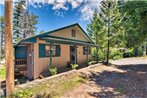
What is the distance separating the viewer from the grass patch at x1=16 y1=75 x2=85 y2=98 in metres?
8.21

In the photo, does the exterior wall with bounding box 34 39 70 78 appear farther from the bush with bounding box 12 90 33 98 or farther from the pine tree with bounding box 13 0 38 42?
the pine tree with bounding box 13 0 38 42

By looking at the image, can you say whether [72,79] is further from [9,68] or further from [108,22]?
[108,22]

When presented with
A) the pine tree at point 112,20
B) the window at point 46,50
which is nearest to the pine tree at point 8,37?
the window at point 46,50

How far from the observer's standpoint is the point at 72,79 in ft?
36.7

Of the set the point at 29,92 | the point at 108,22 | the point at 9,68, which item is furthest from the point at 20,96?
the point at 108,22

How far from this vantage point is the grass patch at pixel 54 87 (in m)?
8.21

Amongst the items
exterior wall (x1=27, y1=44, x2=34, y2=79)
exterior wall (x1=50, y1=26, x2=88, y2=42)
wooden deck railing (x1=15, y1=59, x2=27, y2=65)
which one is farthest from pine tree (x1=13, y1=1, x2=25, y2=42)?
exterior wall (x1=27, y1=44, x2=34, y2=79)

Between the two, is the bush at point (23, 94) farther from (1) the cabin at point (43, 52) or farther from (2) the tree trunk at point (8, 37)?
(1) the cabin at point (43, 52)

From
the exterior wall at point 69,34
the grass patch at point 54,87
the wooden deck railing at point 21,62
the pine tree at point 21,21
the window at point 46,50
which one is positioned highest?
the pine tree at point 21,21

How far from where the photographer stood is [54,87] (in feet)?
30.6

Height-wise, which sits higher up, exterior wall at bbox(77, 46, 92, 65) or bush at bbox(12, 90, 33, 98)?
exterior wall at bbox(77, 46, 92, 65)

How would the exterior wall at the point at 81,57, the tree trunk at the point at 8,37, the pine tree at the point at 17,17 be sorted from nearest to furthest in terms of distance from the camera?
the tree trunk at the point at 8,37 → the exterior wall at the point at 81,57 → the pine tree at the point at 17,17

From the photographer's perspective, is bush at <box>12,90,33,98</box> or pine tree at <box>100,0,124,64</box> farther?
pine tree at <box>100,0,124,64</box>

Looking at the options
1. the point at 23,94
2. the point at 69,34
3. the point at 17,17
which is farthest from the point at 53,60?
the point at 17,17
